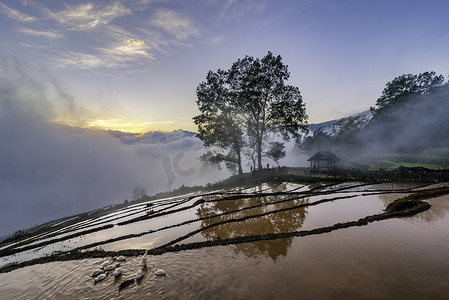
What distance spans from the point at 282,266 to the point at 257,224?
4736 millimetres

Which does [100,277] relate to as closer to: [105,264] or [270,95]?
[105,264]

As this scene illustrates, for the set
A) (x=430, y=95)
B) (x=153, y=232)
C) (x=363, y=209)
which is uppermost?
(x=430, y=95)

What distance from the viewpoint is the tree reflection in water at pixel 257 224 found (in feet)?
24.6

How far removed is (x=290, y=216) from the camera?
37.9 ft

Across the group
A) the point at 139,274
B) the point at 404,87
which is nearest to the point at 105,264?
the point at 139,274

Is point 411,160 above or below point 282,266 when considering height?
below

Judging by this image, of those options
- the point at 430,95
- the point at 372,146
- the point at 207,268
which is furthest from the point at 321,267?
the point at 430,95

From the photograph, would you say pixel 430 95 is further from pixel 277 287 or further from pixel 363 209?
pixel 277 287

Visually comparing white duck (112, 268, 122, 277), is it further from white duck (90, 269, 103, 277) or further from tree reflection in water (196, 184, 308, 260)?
tree reflection in water (196, 184, 308, 260)

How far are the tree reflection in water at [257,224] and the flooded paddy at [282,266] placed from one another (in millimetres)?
56

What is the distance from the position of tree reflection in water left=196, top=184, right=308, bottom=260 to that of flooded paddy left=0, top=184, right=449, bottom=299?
56mm

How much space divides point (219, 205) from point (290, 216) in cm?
676

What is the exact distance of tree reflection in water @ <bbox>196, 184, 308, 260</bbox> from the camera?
7508 millimetres

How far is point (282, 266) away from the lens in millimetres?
6020
